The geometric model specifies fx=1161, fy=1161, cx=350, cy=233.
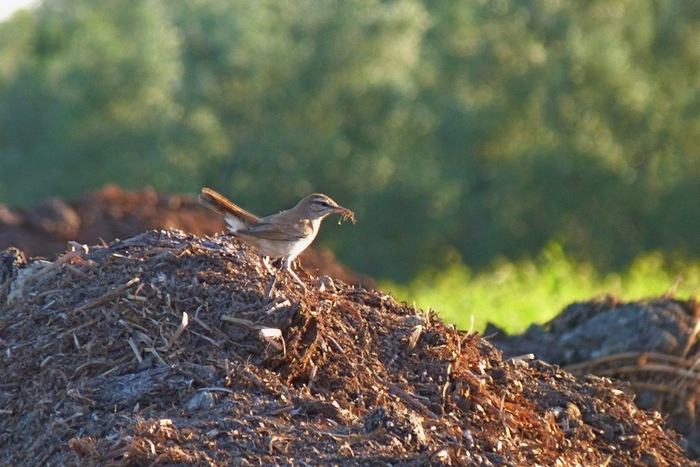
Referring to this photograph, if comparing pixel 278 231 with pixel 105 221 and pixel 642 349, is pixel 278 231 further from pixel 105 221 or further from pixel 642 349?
pixel 105 221

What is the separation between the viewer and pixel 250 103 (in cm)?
2697

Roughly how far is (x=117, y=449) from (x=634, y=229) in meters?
21.0

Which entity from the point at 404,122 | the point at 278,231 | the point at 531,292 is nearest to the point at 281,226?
the point at 278,231

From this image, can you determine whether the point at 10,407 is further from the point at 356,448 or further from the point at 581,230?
the point at 581,230

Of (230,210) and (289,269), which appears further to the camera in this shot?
(230,210)

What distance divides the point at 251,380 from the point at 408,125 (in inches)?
859

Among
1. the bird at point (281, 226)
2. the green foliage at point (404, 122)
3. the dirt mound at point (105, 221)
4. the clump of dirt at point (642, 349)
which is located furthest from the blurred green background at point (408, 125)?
the bird at point (281, 226)

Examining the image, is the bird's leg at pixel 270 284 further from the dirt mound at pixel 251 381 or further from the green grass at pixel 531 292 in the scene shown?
the green grass at pixel 531 292

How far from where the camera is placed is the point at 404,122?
26125mm

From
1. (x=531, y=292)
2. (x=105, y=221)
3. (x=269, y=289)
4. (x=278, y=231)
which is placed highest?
(x=531, y=292)

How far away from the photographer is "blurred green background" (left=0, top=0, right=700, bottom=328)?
78.9 feet

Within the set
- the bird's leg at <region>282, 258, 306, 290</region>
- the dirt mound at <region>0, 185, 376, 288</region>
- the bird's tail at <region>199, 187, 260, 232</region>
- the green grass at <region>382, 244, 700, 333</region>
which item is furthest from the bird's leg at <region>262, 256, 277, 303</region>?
the dirt mound at <region>0, 185, 376, 288</region>

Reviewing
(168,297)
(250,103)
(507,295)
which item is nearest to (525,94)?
(250,103)

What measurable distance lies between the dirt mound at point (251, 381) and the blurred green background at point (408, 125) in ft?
56.8
